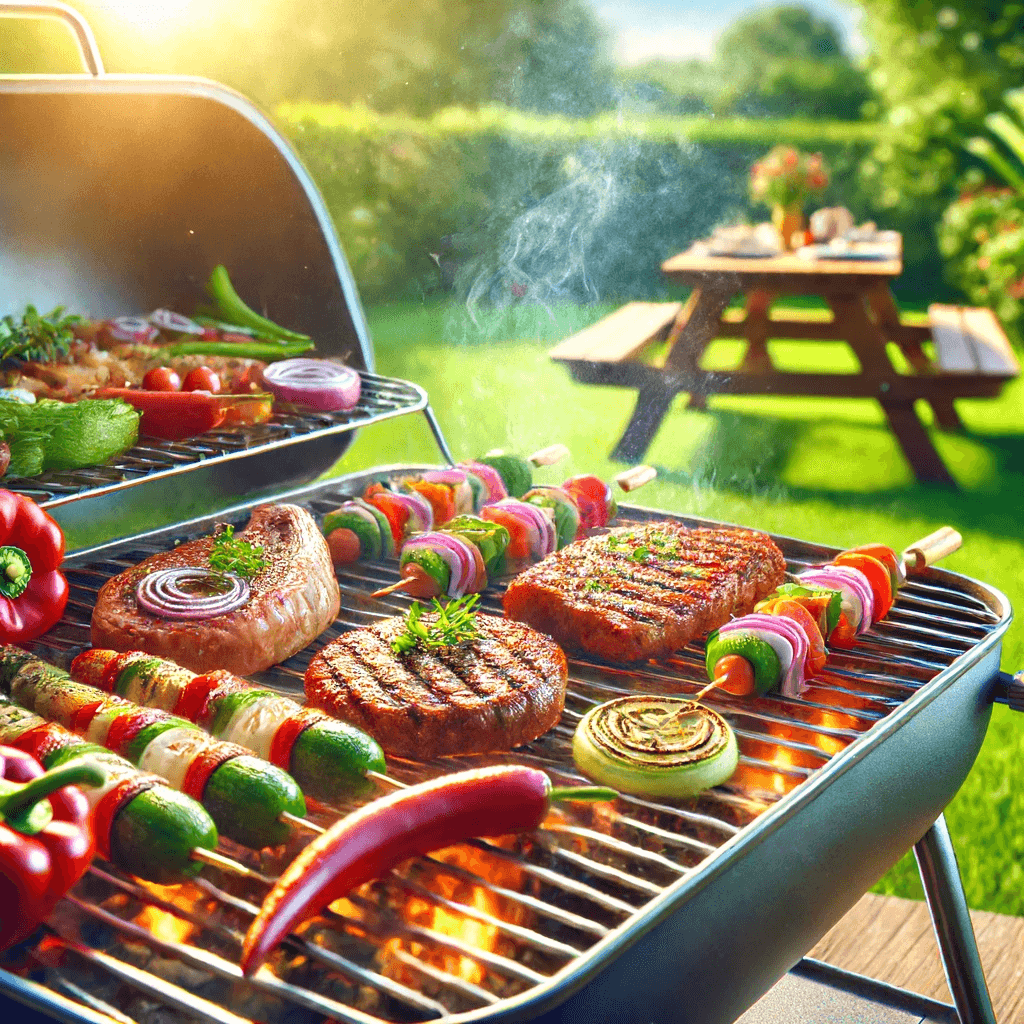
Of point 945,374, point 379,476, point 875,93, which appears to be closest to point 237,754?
point 379,476

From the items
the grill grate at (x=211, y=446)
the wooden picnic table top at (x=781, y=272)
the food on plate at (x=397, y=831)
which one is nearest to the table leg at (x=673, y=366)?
the wooden picnic table top at (x=781, y=272)

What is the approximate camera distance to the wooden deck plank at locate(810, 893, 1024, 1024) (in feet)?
10.4

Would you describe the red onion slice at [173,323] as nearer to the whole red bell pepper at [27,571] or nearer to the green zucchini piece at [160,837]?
the whole red bell pepper at [27,571]

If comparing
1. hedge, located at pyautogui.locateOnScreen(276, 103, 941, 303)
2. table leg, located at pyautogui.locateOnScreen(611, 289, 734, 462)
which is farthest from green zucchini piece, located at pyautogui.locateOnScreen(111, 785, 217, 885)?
table leg, located at pyautogui.locateOnScreen(611, 289, 734, 462)

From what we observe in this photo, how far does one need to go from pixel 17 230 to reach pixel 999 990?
11.2 feet

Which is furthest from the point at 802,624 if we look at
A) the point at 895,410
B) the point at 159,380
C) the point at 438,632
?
the point at 895,410

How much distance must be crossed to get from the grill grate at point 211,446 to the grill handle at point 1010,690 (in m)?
1.54

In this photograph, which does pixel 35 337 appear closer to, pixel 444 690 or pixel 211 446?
pixel 211 446

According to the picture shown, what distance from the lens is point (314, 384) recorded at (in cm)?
316

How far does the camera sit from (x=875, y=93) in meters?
15.5

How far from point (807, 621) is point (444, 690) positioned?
80 centimetres

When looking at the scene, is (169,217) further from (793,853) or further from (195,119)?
(793,853)

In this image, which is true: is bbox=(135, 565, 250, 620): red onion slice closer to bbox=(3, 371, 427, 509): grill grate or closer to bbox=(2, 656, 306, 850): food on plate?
bbox=(3, 371, 427, 509): grill grate

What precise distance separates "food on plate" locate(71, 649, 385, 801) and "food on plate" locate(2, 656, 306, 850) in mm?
65
